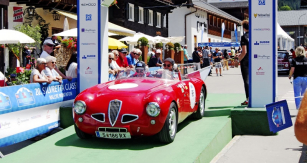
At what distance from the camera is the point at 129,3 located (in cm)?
3731

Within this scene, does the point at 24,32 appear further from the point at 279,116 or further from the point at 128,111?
the point at 279,116

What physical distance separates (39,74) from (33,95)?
0.65m

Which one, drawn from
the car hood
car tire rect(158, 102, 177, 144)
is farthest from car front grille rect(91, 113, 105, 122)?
car tire rect(158, 102, 177, 144)

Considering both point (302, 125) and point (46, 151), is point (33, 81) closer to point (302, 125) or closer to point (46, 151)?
point (46, 151)

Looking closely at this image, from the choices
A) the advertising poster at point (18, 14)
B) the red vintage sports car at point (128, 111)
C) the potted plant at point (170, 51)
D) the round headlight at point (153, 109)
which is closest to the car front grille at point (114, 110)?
the red vintage sports car at point (128, 111)

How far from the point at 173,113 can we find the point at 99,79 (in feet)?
10.9

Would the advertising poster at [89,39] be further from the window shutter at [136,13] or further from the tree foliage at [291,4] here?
the tree foliage at [291,4]

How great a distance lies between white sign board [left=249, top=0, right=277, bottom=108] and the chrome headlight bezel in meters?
3.99

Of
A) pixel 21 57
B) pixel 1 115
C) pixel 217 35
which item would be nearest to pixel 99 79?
pixel 1 115

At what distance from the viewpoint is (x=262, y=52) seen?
30.9 feet

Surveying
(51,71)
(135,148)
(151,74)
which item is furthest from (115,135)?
(51,71)

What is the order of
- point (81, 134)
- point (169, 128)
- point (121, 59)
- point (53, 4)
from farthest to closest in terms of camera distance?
point (53, 4)
point (121, 59)
point (81, 134)
point (169, 128)

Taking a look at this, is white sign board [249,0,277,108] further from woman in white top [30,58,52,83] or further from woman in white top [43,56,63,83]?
woman in white top [30,58,52,83]

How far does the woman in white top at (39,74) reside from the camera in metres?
8.92
